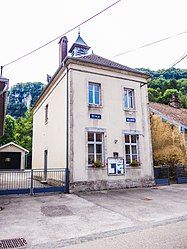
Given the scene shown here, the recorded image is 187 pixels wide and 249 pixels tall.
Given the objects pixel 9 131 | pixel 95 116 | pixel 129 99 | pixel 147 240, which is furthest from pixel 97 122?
pixel 9 131

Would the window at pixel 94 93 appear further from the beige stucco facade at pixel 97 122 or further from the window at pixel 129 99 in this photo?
the window at pixel 129 99

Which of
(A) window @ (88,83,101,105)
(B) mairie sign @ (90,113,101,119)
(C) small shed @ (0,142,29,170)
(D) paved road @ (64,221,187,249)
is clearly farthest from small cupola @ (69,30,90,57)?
(C) small shed @ (0,142,29,170)

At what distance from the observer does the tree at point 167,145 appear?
16594mm

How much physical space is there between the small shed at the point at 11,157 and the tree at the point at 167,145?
19067 mm

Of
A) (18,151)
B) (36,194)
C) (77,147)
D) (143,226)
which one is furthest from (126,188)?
(18,151)

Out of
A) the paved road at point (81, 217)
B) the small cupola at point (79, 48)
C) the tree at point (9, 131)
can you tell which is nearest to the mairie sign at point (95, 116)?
the paved road at point (81, 217)

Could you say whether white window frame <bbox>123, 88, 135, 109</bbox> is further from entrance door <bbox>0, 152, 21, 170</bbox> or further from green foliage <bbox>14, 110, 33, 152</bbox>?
green foliage <bbox>14, 110, 33, 152</bbox>

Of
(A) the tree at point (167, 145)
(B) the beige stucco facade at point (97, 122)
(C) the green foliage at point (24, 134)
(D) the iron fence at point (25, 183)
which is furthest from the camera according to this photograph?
(C) the green foliage at point (24, 134)

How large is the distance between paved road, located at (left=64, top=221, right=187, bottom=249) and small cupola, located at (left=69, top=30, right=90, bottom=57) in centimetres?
1545

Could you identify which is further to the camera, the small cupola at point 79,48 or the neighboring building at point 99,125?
the small cupola at point 79,48

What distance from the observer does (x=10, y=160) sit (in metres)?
30.3

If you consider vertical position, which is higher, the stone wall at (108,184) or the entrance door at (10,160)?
the entrance door at (10,160)

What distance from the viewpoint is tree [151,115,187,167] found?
16594mm

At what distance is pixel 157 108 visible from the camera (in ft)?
73.4
